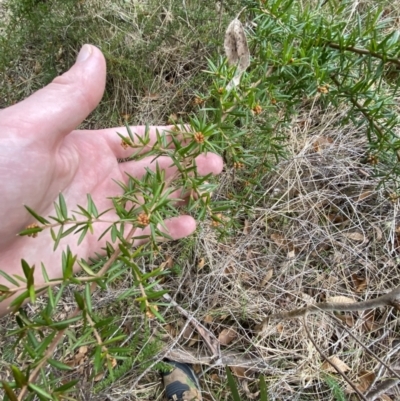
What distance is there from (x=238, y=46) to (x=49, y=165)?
955mm

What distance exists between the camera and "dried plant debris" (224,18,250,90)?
142 cm

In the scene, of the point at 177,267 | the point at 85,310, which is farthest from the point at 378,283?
the point at 85,310

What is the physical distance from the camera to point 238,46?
57.0 inches

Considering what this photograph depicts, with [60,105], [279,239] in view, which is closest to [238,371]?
[279,239]

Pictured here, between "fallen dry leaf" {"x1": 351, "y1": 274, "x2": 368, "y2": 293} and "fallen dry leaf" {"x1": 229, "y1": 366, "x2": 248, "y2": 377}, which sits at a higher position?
"fallen dry leaf" {"x1": 351, "y1": 274, "x2": 368, "y2": 293}

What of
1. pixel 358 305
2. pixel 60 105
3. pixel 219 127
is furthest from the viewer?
pixel 358 305

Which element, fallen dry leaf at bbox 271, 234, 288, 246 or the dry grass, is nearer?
the dry grass

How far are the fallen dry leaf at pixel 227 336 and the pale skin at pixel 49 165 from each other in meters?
1.08

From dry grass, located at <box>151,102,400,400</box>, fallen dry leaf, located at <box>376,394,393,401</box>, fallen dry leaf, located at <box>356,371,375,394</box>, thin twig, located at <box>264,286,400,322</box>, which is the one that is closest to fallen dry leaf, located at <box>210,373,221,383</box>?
dry grass, located at <box>151,102,400,400</box>

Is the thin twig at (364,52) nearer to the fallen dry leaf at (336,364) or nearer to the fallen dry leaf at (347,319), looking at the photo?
the fallen dry leaf at (347,319)

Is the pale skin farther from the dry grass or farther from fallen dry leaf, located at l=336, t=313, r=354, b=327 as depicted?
fallen dry leaf, located at l=336, t=313, r=354, b=327

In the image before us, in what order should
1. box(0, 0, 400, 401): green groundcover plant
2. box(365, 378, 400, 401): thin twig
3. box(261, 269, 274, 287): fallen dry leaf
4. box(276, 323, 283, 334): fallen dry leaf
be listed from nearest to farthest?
box(0, 0, 400, 401): green groundcover plant
box(365, 378, 400, 401): thin twig
box(276, 323, 283, 334): fallen dry leaf
box(261, 269, 274, 287): fallen dry leaf

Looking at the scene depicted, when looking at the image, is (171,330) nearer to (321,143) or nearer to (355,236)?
(355,236)

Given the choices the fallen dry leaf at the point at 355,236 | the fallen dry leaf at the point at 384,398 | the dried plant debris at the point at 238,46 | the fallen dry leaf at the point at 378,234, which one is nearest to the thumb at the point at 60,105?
the dried plant debris at the point at 238,46
